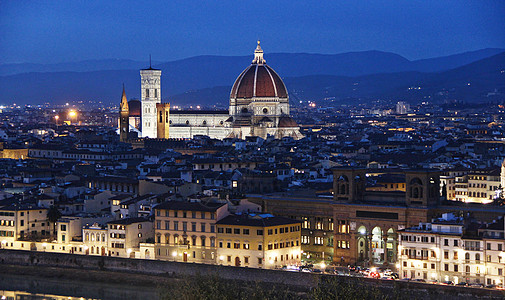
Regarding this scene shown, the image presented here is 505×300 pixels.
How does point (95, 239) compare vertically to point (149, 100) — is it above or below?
below

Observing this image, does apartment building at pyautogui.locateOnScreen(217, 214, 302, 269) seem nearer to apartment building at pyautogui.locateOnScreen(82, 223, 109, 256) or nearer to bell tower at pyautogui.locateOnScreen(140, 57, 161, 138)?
apartment building at pyautogui.locateOnScreen(82, 223, 109, 256)

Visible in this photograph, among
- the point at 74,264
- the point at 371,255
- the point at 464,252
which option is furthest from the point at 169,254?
the point at 464,252

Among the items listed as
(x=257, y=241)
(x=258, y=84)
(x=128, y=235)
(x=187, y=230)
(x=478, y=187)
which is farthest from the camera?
(x=258, y=84)

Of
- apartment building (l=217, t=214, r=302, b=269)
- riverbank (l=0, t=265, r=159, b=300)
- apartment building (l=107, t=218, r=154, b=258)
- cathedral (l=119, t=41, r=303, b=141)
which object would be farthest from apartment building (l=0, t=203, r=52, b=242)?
cathedral (l=119, t=41, r=303, b=141)

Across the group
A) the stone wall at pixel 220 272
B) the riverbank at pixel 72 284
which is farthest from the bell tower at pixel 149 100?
the riverbank at pixel 72 284

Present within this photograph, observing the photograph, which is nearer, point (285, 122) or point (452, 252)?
point (452, 252)

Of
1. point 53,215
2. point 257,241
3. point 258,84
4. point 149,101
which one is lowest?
point 257,241

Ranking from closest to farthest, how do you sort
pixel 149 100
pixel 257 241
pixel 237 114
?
pixel 257 241 → pixel 237 114 → pixel 149 100

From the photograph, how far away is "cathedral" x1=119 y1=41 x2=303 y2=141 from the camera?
133413mm

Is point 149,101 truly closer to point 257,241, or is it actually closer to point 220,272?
point 257,241

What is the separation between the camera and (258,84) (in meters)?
136

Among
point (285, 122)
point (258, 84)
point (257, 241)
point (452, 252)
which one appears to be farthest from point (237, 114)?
point (452, 252)

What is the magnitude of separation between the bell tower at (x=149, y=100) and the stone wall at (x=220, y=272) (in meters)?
90.5

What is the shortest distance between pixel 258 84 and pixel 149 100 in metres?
14.2
